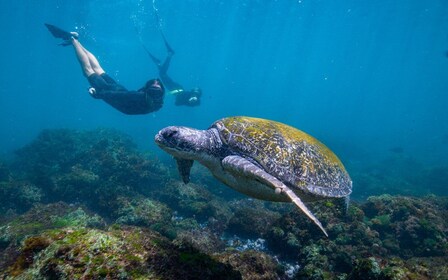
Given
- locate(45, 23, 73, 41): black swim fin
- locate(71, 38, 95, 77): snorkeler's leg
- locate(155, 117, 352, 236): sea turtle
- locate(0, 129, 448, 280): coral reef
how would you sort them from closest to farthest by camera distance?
locate(0, 129, 448, 280): coral reef → locate(155, 117, 352, 236): sea turtle → locate(71, 38, 95, 77): snorkeler's leg → locate(45, 23, 73, 41): black swim fin

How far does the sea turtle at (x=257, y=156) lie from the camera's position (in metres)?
4.54

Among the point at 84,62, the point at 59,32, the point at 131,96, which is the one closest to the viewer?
the point at 131,96

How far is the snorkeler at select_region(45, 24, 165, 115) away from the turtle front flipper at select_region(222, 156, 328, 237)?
835cm

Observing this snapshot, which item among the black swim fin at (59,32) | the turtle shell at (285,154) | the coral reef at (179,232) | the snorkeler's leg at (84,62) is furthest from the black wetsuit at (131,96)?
the turtle shell at (285,154)

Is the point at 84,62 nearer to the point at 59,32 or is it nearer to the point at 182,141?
the point at 59,32

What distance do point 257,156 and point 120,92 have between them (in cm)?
1021

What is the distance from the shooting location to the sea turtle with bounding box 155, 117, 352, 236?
4545 mm

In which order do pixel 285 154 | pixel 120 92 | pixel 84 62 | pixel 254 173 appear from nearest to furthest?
pixel 254 173, pixel 285 154, pixel 120 92, pixel 84 62

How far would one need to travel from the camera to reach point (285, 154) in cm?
489

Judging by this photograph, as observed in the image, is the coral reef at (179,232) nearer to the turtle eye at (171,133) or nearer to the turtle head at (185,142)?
the turtle head at (185,142)

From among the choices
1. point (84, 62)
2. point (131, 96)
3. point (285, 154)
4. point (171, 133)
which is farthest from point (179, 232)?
point (84, 62)

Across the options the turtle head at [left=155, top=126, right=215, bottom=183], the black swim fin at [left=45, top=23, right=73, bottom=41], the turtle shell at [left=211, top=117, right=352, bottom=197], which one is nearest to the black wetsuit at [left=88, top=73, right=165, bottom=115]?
the black swim fin at [left=45, top=23, right=73, bottom=41]

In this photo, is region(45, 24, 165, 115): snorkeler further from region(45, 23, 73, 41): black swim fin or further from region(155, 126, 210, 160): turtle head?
region(155, 126, 210, 160): turtle head

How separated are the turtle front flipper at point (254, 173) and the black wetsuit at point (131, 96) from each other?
8.35 metres
